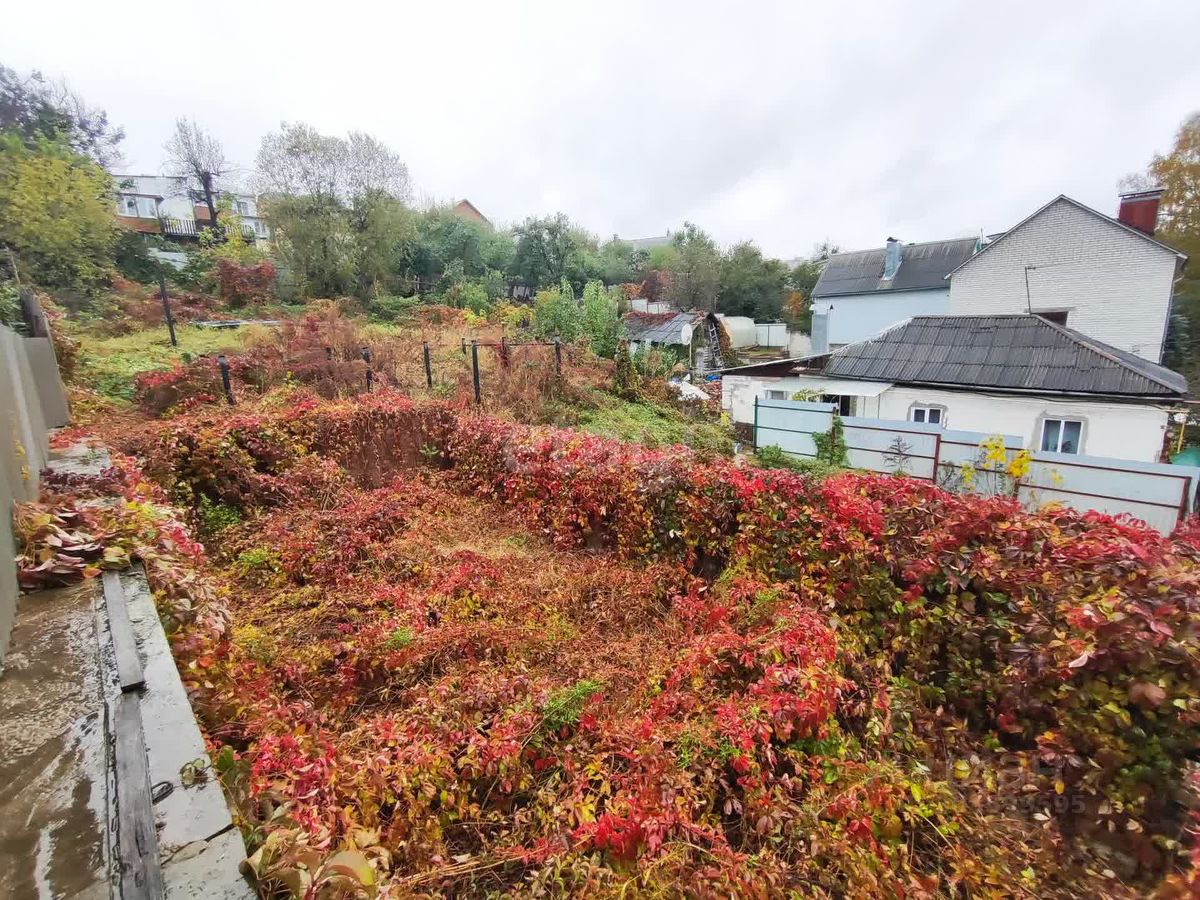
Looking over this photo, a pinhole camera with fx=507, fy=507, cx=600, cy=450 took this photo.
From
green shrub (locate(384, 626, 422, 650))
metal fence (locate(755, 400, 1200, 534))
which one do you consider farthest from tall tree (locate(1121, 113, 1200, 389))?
green shrub (locate(384, 626, 422, 650))

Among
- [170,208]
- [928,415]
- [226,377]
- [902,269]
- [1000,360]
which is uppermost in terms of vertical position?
[170,208]

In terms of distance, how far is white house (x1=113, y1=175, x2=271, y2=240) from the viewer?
2720cm

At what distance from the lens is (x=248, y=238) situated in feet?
74.5

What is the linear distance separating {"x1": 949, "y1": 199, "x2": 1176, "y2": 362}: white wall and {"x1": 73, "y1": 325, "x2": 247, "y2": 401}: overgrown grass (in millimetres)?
21754

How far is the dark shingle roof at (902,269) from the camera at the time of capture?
2167 cm

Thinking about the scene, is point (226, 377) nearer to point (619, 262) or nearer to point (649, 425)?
point (649, 425)

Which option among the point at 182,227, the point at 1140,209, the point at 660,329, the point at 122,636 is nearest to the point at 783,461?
the point at 122,636

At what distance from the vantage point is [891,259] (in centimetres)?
2305

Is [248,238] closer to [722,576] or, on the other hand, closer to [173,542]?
[173,542]

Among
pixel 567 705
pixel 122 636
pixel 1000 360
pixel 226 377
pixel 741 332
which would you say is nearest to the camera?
pixel 122 636

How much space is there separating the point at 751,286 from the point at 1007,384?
2439 cm

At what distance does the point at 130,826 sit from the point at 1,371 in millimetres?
3933

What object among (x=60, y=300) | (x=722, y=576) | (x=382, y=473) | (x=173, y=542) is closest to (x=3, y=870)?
(x=173, y=542)

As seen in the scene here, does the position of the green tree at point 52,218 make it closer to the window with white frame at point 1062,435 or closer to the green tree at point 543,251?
the green tree at point 543,251
